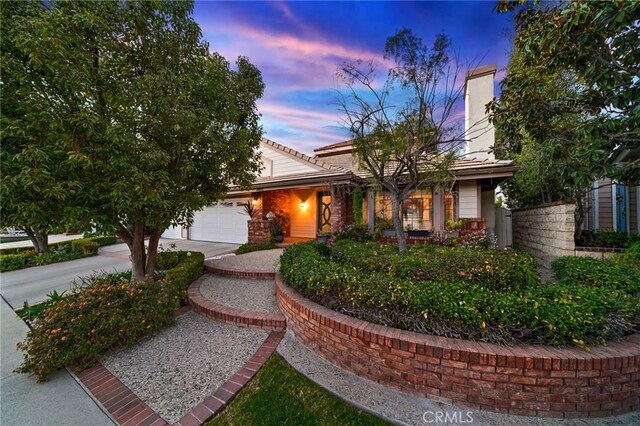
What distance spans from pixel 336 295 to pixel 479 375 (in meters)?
1.79

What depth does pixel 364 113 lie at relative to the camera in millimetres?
5480

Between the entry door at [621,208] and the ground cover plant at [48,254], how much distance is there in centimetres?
2089

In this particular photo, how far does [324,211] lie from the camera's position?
11.8 meters

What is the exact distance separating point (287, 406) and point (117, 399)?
189 cm

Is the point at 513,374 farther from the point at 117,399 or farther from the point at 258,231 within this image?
the point at 258,231

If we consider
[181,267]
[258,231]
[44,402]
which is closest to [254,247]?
[258,231]

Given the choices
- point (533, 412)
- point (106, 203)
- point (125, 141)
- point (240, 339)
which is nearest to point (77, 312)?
point (106, 203)

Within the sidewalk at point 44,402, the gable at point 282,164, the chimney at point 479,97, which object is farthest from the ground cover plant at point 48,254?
the chimney at point 479,97

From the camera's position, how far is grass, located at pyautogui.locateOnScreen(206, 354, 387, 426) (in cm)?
227

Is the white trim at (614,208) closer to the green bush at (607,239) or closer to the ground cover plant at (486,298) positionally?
the green bush at (607,239)

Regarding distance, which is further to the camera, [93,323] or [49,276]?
[49,276]

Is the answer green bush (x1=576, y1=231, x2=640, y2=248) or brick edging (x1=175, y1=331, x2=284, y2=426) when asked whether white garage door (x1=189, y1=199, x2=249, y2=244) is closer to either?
brick edging (x1=175, y1=331, x2=284, y2=426)

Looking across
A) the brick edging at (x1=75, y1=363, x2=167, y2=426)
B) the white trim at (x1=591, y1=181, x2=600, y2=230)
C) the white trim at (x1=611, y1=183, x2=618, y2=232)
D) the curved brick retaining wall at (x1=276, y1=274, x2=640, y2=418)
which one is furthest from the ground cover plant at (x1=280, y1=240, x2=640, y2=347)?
the white trim at (x1=591, y1=181, x2=600, y2=230)

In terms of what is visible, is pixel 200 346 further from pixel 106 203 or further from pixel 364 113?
pixel 364 113
